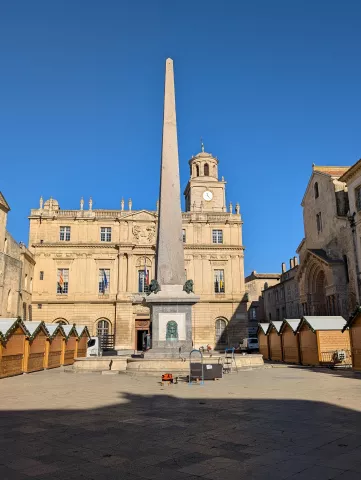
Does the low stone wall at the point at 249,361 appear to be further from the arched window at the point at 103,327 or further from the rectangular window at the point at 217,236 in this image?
the rectangular window at the point at 217,236

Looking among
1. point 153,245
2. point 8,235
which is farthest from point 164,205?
point 153,245

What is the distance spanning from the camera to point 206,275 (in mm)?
42062

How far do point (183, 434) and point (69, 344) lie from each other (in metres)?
18.8

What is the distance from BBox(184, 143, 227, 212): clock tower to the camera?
52.8 meters

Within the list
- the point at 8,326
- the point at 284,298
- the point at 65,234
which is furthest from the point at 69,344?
the point at 284,298

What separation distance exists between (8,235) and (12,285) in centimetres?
385

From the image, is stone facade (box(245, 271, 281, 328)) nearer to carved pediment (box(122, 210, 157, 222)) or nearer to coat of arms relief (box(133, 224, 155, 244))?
coat of arms relief (box(133, 224, 155, 244))

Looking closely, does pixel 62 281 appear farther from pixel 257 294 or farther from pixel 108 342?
pixel 257 294

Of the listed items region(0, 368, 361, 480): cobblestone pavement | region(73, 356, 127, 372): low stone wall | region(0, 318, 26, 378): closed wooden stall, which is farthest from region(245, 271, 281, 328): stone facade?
region(0, 368, 361, 480): cobblestone pavement

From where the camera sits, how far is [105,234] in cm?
4231

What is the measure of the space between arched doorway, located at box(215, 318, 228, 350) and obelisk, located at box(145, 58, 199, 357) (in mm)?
25552

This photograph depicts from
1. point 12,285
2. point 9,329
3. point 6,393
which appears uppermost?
point 12,285

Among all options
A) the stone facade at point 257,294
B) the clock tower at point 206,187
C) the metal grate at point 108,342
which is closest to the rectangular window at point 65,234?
the metal grate at point 108,342

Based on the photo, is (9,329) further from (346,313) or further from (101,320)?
(101,320)
